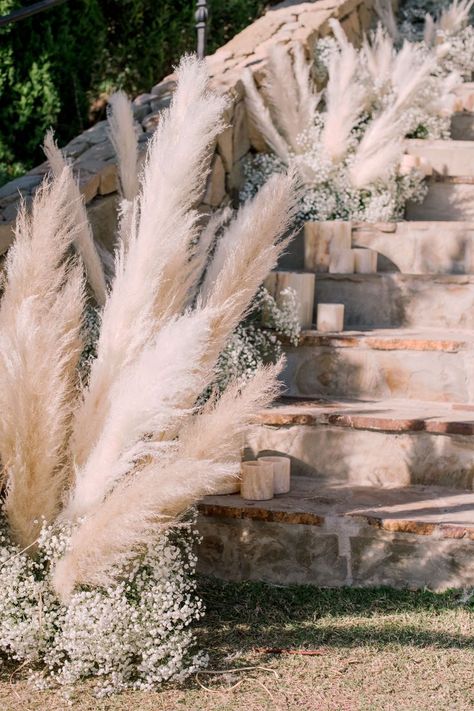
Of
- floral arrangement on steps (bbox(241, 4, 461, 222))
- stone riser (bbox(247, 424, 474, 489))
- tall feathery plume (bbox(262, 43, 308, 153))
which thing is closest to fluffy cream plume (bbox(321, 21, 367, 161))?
floral arrangement on steps (bbox(241, 4, 461, 222))

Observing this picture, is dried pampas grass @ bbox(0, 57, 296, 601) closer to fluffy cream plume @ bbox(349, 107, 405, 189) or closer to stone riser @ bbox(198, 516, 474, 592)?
stone riser @ bbox(198, 516, 474, 592)

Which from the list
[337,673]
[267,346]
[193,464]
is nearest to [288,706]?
[337,673]

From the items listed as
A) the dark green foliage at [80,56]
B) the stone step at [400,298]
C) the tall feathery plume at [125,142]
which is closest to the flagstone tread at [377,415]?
the stone step at [400,298]

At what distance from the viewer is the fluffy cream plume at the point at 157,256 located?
2.18m

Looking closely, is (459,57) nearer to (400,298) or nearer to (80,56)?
(80,56)

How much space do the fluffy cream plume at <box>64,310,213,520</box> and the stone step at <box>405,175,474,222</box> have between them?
98.7 inches

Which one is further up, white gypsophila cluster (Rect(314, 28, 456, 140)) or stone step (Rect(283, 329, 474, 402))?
white gypsophila cluster (Rect(314, 28, 456, 140))

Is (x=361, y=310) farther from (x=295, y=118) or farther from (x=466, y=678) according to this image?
(x=466, y=678)

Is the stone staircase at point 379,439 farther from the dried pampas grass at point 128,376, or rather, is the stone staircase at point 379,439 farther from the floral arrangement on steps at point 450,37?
the floral arrangement on steps at point 450,37

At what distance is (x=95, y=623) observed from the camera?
224 centimetres

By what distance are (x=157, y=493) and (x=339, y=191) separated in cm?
243

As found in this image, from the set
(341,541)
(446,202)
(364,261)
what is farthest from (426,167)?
(341,541)

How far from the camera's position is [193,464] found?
2039 mm

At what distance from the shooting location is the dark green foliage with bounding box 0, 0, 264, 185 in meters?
4.27
